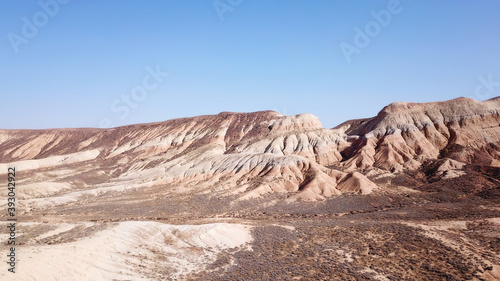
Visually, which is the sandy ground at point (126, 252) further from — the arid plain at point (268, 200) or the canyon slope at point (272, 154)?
the canyon slope at point (272, 154)

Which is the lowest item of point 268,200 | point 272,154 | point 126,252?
point 126,252

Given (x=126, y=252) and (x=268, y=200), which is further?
(x=268, y=200)

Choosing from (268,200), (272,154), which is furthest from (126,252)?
(272,154)

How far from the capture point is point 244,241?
29875 millimetres

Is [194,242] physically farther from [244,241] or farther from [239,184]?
[239,184]

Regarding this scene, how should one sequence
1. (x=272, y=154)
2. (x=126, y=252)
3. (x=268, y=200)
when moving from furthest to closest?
(x=272, y=154)
(x=268, y=200)
(x=126, y=252)

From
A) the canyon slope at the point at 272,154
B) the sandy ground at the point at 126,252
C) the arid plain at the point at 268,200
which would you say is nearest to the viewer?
the sandy ground at the point at 126,252

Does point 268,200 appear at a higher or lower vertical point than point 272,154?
lower

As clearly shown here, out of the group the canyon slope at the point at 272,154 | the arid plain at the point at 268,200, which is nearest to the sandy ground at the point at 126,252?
the arid plain at the point at 268,200

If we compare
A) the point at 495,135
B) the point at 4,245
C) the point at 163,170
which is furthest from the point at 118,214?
the point at 495,135

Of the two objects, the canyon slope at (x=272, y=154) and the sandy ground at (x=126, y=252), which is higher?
the canyon slope at (x=272, y=154)

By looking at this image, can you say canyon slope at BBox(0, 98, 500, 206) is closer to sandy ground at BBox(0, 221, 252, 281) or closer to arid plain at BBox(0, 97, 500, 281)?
arid plain at BBox(0, 97, 500, 281)

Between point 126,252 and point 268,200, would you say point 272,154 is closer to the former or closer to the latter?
point 268,200

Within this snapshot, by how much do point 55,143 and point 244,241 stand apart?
10234 cm
